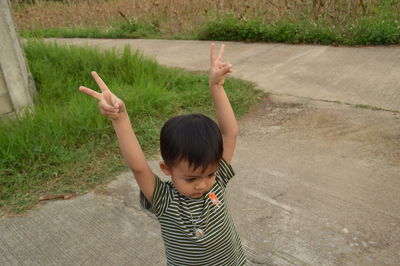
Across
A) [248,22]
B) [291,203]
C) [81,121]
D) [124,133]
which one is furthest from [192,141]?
[248,22]

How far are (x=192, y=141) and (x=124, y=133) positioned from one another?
0.24 metres

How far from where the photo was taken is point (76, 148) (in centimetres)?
306

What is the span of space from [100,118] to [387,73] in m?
3.03

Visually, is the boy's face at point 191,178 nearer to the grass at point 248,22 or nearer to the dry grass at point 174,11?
the grass at point 248,22

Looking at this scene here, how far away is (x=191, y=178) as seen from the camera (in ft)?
4.26

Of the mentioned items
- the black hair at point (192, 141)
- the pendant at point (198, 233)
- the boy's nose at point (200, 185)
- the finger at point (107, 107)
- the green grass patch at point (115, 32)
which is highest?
the finger at point (107, 107)

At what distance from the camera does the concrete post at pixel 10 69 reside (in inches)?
137

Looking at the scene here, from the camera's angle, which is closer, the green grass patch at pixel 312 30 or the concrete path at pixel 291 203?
the concrete path at pixel 291 203

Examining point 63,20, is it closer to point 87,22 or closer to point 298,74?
point 87,22

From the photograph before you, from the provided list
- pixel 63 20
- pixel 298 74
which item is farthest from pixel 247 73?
pixel 63 20

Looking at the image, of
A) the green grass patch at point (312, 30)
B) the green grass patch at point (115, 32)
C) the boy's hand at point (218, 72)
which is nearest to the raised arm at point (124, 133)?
the boy's hand at point (218, 72)

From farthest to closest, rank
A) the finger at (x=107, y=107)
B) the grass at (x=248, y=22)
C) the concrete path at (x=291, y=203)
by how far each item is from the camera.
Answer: the grass at (x=248, y=22)
the concrete path at (x=291, y=203)
the finger at (x=107, y=107)

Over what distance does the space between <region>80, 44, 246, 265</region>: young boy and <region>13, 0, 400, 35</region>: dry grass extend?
17.5 ft

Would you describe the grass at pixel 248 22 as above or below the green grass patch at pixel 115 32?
above
